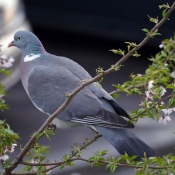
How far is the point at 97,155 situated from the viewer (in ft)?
6.62

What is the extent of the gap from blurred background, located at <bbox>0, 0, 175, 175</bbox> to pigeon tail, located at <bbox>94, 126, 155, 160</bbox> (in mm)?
2006

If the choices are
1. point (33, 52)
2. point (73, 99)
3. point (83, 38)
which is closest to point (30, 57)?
point (33, 52)

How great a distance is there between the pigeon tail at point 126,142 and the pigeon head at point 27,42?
2.25 ft

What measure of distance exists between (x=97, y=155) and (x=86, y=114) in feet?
2.25

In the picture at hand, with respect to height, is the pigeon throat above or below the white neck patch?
above

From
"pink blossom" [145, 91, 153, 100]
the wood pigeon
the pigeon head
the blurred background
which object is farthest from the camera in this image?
the blurred background

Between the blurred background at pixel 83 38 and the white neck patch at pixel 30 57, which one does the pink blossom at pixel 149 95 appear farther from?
the blurred background at pixel 83 38

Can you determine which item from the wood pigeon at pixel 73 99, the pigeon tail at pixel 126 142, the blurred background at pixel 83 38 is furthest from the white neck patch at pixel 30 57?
the blurred background at pixel 83 38

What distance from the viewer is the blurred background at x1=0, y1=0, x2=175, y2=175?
4.90 m

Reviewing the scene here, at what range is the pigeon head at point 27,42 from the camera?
9.73 ft

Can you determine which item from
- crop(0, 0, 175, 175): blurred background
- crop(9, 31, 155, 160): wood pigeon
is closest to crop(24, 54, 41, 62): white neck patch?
crop(9, 31, 155, 160): wood pigeon

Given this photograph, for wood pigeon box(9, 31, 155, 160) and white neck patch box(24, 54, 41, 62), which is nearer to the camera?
wood pigeon box(9, 31, 155, 160)

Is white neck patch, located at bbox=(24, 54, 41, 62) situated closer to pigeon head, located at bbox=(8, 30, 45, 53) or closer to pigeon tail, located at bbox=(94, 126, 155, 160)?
pigeon head, located at bbox=(8, 30, 45, 53)

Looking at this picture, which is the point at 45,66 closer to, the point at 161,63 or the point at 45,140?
the point at 161,63
